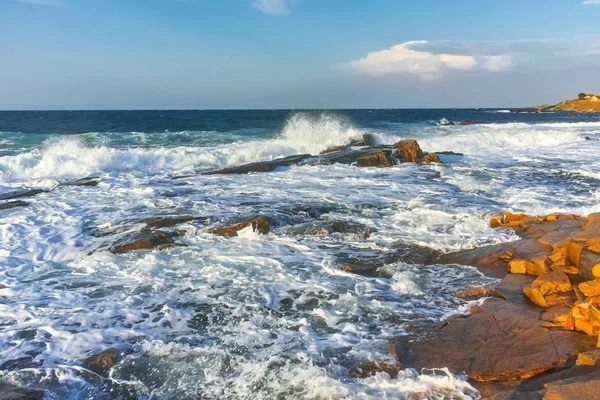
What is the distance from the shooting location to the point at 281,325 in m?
4.41

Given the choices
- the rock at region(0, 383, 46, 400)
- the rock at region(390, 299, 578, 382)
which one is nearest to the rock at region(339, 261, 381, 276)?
the rock at region(390, 299, 578, 382)

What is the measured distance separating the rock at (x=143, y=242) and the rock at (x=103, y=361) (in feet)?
9.59

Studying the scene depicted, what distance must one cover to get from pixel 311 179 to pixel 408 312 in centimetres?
823

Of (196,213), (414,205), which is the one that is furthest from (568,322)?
(196,213)

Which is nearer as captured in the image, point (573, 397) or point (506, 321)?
point (573, 397)

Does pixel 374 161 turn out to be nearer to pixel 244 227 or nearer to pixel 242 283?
pixel 244 227

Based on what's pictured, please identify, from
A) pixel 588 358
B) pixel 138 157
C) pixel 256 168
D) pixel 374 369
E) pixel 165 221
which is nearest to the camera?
pixel 588 358

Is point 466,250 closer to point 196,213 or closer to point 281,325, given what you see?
point 281,325

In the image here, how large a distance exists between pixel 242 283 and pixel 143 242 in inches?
87.2

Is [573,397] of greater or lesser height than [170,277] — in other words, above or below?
above

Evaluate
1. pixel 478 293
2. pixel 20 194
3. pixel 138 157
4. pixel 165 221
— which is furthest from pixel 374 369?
pixel 138 157

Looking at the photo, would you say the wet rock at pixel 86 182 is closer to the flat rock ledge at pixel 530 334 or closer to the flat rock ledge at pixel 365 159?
the flat rock ledge at pixel 365 159

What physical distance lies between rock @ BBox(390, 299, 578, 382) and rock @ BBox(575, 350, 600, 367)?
0.62ft

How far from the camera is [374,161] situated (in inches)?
594
